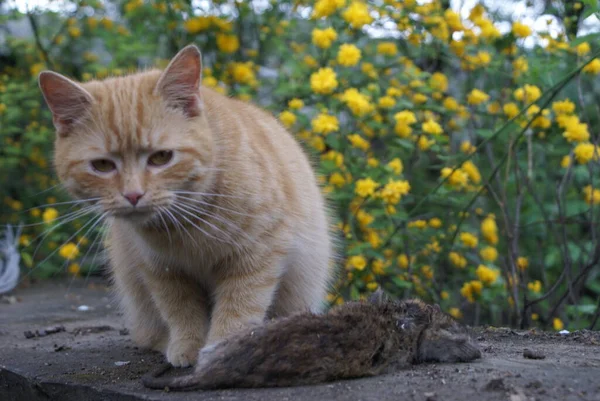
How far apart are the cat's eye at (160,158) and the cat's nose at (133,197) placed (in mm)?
134

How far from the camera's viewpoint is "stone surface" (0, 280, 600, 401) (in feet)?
6.87

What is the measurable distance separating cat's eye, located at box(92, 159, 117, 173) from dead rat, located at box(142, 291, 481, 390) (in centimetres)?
69

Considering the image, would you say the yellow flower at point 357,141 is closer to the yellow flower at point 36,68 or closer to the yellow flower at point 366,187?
the yellow flower at point 366,187

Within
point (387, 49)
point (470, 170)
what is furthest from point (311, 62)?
point (470, 170)

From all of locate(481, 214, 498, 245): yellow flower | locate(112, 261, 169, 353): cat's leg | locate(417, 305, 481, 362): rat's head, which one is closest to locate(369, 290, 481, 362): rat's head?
locate(417, 305, 481, 362): rat's head

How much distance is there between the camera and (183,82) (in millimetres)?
2738

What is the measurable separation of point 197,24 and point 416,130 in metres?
1.71

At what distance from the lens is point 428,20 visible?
4316 mm

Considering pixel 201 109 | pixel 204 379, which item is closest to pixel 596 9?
pixel 201 109

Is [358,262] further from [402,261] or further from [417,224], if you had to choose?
[402,261]

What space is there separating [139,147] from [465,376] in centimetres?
123

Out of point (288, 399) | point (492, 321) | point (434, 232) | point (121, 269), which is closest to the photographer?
point (288, 399)

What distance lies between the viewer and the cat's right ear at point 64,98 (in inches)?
105

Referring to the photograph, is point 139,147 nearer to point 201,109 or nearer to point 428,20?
point 201,109
